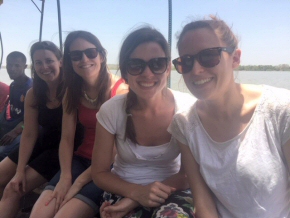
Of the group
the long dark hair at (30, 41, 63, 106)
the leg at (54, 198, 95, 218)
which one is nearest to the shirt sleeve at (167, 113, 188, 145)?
the leg at (54, 198, 95, 218)

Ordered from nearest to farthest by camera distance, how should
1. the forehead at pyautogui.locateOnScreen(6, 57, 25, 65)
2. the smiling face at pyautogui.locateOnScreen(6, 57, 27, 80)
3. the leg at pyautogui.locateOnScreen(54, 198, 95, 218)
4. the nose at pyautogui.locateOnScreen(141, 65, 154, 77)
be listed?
the nose at pyautogui.locateOnScreen(141, 65, 154, 77), the leg at pyautogui.locateOnScreen(54, 198, 95, 218), the smiling face at pyautogui.locateOnScreen(6, 57, 27, 80), the forehead at pyautogui.locateOnScreen(6, 57, 25, 65)

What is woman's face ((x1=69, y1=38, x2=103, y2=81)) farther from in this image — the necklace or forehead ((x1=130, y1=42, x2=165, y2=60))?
forehead ((x1=130, y1=42, x2=165, y2=60))

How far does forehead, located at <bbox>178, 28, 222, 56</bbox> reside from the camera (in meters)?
1.40

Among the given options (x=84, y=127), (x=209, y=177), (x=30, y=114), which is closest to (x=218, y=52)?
Result: (x=209, y=177)

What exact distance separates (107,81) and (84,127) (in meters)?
0.41

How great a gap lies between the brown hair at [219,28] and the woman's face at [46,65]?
4.75ft

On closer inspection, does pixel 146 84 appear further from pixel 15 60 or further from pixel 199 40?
pixel 15 60

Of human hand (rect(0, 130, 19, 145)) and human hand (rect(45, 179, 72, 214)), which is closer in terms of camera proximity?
human hand (rect(45, 179, 72, 214))

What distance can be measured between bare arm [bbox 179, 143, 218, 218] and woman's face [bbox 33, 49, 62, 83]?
147cm

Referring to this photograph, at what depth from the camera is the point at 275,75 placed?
2.76m

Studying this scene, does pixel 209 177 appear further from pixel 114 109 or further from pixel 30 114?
pixel 30 114

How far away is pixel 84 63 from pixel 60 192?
37.3 inches

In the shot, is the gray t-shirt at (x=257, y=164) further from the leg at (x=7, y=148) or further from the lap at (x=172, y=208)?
the leg at (x=7, y=148)

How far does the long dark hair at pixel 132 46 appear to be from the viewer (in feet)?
5.50
